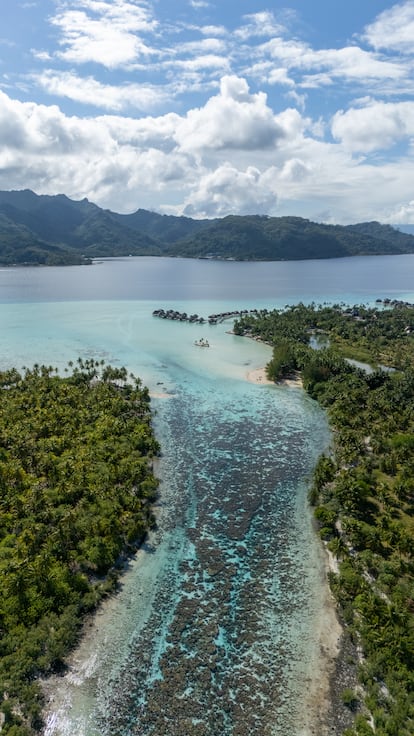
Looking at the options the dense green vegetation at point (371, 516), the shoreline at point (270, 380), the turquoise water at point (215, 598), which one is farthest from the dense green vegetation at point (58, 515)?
the shoreline at point (270, 380)

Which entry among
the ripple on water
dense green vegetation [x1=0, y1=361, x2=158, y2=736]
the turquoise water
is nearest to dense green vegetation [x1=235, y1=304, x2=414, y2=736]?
the turquoise water

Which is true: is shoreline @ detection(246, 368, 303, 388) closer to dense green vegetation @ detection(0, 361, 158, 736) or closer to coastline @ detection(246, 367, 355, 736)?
dense green vegetation @ detection(0, 361, 158, 736)

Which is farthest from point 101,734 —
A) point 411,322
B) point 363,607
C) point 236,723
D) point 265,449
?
point 411,322

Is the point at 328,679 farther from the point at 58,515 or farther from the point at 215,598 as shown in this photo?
the point at 58,515

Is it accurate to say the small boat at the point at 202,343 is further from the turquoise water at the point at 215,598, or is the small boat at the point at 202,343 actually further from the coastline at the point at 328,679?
the coastline at the point at 328,679

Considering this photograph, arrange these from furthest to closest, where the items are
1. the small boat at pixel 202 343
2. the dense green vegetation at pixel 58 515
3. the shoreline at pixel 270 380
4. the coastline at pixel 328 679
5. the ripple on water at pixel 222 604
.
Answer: the small boat at pixel 202 343
the shoreline at pixel 270 380
the dense green vegetation at pixel 58 515
the ripple on water at pixel 222 604
the coastline at pixel 328 679

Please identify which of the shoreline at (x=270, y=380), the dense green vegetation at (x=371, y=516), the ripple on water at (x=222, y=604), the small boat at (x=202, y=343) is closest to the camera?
the ripple on water at (x=222, y=604)

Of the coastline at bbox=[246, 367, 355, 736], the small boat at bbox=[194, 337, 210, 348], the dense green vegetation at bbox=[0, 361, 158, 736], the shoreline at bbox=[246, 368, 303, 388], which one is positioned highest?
the small boat at bbox=[194, 337, 210, 348]
